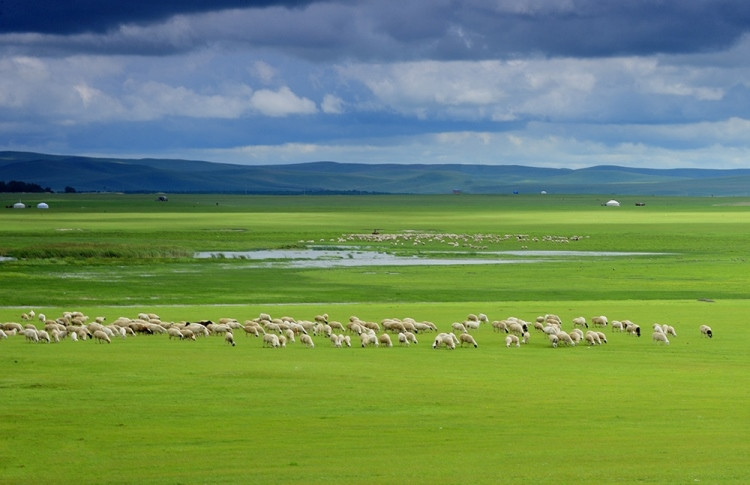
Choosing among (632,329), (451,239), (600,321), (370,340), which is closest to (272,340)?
(370,340)

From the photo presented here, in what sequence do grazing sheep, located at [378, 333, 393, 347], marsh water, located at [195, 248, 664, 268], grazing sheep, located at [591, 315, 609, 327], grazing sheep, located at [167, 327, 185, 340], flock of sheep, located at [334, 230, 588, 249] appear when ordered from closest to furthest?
grazing sheep, located at [378, 333, 393, 347] → grazing sheep, located at [167, 327, 185, 340] → grazing sheep, located at [591, 315, 609, 327] → marsh water, located at [195, 248, 664, 268] → flock of sheep, located at [334, 230, 588, 249]

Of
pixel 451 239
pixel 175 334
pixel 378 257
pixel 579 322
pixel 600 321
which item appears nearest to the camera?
pixel 175 334

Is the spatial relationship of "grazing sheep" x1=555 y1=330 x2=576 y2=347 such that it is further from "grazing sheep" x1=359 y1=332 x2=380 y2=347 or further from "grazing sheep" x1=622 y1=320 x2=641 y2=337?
"grazing sheep" x1=359 y1=332 x2=380 y2=347

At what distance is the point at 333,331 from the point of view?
1045 inches

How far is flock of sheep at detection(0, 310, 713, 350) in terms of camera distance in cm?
2359

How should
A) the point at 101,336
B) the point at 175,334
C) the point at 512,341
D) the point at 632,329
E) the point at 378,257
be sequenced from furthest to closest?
Answer: 1. the point at 378,257
2. the point at 632,329
3. the point at 175,334
4. the point at 512,341
5. the point at 101,336

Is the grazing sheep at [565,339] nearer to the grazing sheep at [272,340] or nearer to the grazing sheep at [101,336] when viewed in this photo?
the grazing sheep at [272,340]

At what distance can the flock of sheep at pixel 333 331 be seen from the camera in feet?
77.4

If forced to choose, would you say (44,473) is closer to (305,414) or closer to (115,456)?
(115,456)

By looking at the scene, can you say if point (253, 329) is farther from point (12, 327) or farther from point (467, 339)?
point (12, 327)

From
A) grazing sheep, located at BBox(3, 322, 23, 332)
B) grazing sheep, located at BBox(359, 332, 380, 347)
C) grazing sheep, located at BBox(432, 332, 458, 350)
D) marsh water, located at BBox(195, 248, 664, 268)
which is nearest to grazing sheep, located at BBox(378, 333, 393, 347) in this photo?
grazing sheep, located at BBox(359, 332, 380, 347)

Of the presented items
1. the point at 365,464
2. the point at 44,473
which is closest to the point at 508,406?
the point at 365,464

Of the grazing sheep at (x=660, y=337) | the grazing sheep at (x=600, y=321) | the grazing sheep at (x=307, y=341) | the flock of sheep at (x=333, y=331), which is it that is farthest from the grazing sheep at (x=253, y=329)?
the grazing sheep at (x=660, y=337)

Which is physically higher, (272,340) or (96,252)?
(272,340)
